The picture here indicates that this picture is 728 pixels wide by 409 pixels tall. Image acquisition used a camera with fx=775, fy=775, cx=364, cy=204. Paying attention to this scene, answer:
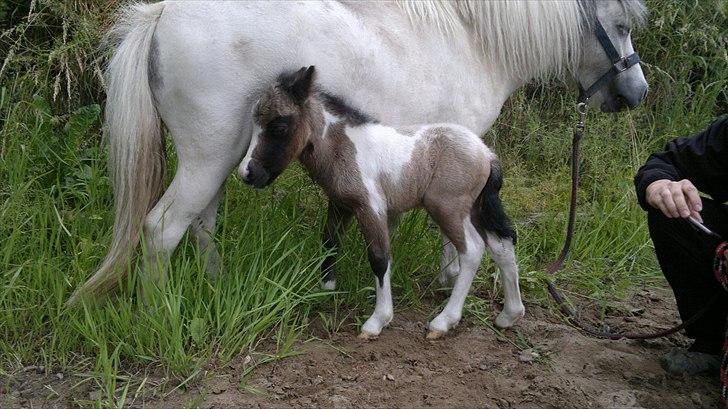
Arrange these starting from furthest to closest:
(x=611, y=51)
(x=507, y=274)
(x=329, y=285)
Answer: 1. (x=611, y=51)
2. (x=329, y=285)
3. (x=507, y=274)

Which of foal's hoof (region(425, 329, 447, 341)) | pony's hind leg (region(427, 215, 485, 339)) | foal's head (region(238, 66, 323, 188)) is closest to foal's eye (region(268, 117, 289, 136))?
foal's head (region(238, 66, 323, 188))

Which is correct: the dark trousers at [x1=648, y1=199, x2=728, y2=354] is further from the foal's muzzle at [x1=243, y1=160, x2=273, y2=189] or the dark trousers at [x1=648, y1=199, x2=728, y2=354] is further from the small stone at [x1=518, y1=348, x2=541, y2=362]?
the foal's muzzle at [x1=243, y1=160, x2=273, y2=189]

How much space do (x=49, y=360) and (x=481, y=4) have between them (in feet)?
7.92

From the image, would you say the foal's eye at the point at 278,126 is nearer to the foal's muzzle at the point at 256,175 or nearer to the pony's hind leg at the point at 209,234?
the foal's muzzle at the point at 256,175

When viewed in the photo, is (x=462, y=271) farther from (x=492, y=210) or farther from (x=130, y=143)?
(x=130, y=143)

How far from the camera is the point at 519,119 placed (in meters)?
5.79

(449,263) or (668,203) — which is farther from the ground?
(668,203)

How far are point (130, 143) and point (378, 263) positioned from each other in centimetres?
115

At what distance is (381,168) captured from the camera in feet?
10.3

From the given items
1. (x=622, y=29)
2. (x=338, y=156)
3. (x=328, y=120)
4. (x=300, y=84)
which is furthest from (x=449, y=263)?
(x=622, y=29)

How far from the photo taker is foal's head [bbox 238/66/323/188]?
2943 millimetres

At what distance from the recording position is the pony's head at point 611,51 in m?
3.76

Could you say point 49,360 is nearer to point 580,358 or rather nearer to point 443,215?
point 443,215

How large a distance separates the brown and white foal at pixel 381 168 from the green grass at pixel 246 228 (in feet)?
1.30
